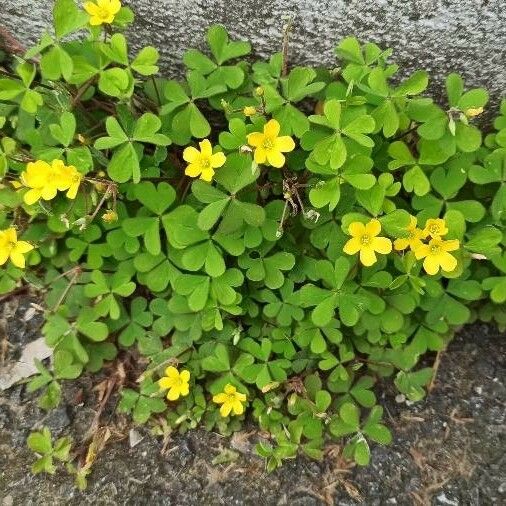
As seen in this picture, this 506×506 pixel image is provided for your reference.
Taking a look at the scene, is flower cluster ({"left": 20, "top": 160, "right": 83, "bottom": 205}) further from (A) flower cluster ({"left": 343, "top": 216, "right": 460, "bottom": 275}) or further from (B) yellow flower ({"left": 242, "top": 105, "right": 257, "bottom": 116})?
(A) flower cluster ({"left": 343, "top": 216, "right": 460, "bottom": 275})

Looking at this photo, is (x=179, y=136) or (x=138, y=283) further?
(x=138, y=283)

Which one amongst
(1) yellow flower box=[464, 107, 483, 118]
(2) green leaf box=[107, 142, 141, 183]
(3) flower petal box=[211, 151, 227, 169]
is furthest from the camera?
(2) green leaf box=[107, 142, 141, 183]

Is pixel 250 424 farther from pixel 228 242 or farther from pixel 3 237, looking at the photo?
pixel 3 237

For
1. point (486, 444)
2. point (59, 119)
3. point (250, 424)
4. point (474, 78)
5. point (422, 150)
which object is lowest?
point (250, 424)

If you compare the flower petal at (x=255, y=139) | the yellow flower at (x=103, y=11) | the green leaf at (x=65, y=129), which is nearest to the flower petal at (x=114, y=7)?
the yellow flower at (x=103, y=11)

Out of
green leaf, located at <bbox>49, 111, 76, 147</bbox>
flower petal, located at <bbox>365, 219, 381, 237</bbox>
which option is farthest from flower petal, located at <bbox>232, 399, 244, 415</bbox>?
green leaf, located at <bbox>49, 111, 76, 147</bbox>

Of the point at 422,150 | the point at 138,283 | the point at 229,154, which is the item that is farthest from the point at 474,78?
the point at 138,283
